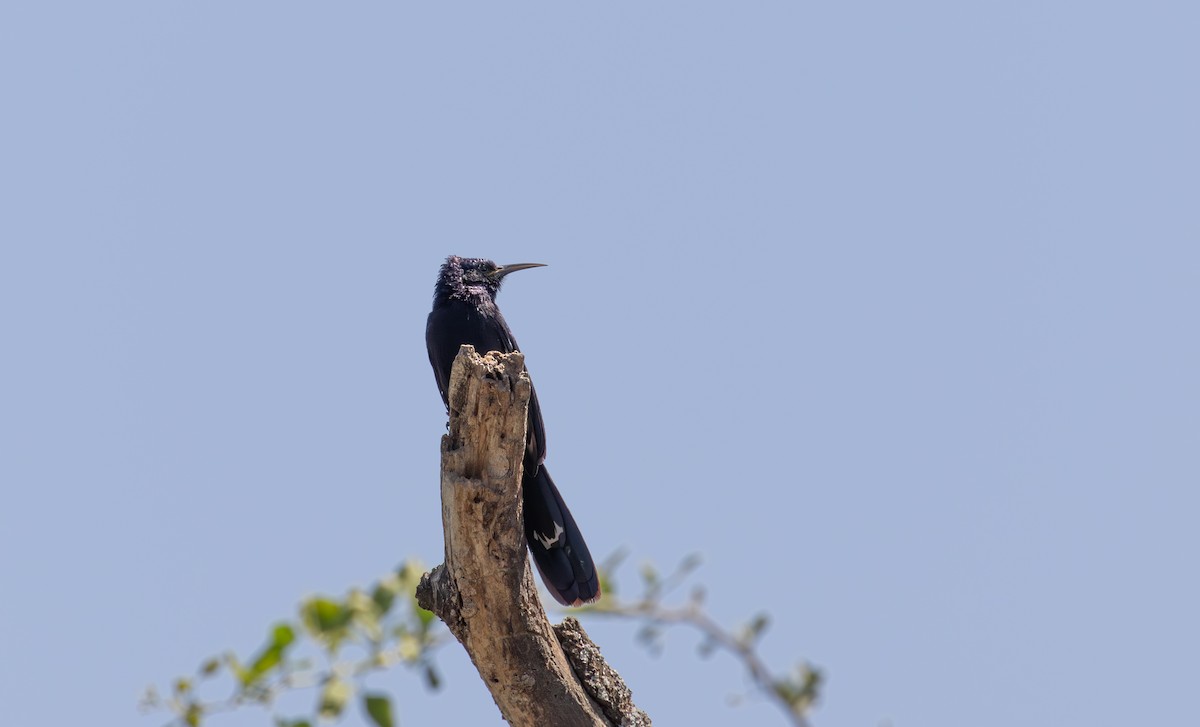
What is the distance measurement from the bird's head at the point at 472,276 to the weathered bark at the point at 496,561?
2.51 m

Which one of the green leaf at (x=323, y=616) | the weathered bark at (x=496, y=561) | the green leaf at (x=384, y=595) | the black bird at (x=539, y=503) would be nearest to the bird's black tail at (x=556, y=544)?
the black bird at (x=539, y=503)

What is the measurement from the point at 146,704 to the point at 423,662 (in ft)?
2.58

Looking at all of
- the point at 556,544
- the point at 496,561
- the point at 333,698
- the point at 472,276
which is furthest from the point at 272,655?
the point at 472,276

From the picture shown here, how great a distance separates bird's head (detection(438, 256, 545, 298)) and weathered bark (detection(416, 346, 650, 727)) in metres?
2.51

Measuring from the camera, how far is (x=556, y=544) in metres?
6.12

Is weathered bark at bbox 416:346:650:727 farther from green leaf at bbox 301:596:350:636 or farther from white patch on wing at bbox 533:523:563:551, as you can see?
green leaf at bbox 301:596:350:636

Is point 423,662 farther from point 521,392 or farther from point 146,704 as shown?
point 521,392

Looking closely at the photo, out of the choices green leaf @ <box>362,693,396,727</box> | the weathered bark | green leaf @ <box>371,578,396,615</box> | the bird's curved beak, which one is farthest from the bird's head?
green leaf @ <box>362,693,396,727</box>

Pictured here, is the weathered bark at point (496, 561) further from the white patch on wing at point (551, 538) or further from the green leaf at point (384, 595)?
the green leaf at point (384, 595)

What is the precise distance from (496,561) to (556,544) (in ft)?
4.80

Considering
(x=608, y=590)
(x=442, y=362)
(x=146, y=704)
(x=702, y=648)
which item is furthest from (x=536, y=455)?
(x=702, y=648)

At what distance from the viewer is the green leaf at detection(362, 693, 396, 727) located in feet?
8.92

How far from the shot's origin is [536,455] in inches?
245

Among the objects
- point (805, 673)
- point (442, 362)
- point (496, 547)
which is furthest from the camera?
point (442, 362)
